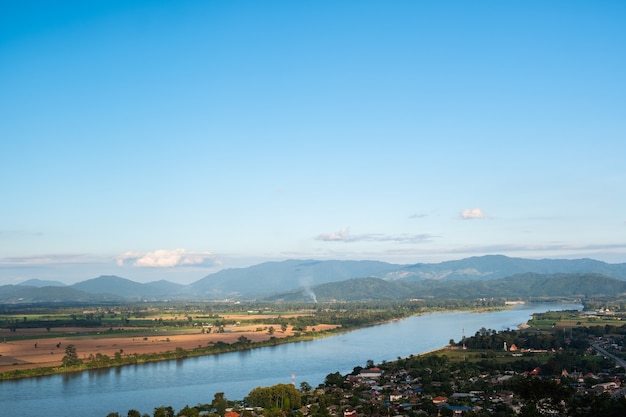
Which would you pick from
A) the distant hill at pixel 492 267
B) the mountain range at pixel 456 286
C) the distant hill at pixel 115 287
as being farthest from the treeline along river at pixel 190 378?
the distant hill at pixel 115 287

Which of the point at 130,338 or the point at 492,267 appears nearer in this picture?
the point at 130,338

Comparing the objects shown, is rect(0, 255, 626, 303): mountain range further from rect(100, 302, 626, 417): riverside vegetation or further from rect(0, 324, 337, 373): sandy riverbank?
rect(100, 302, 626, 417): riverside vegetation

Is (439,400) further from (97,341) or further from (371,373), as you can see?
(97,341)

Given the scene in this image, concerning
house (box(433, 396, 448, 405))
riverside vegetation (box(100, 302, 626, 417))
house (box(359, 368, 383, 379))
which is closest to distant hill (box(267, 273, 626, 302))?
riverside vegetation (box(100, 302, 626, 417))

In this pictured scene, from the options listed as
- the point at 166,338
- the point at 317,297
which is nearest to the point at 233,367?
the point at 166,338

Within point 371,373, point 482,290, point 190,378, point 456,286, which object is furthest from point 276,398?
point 456,286
